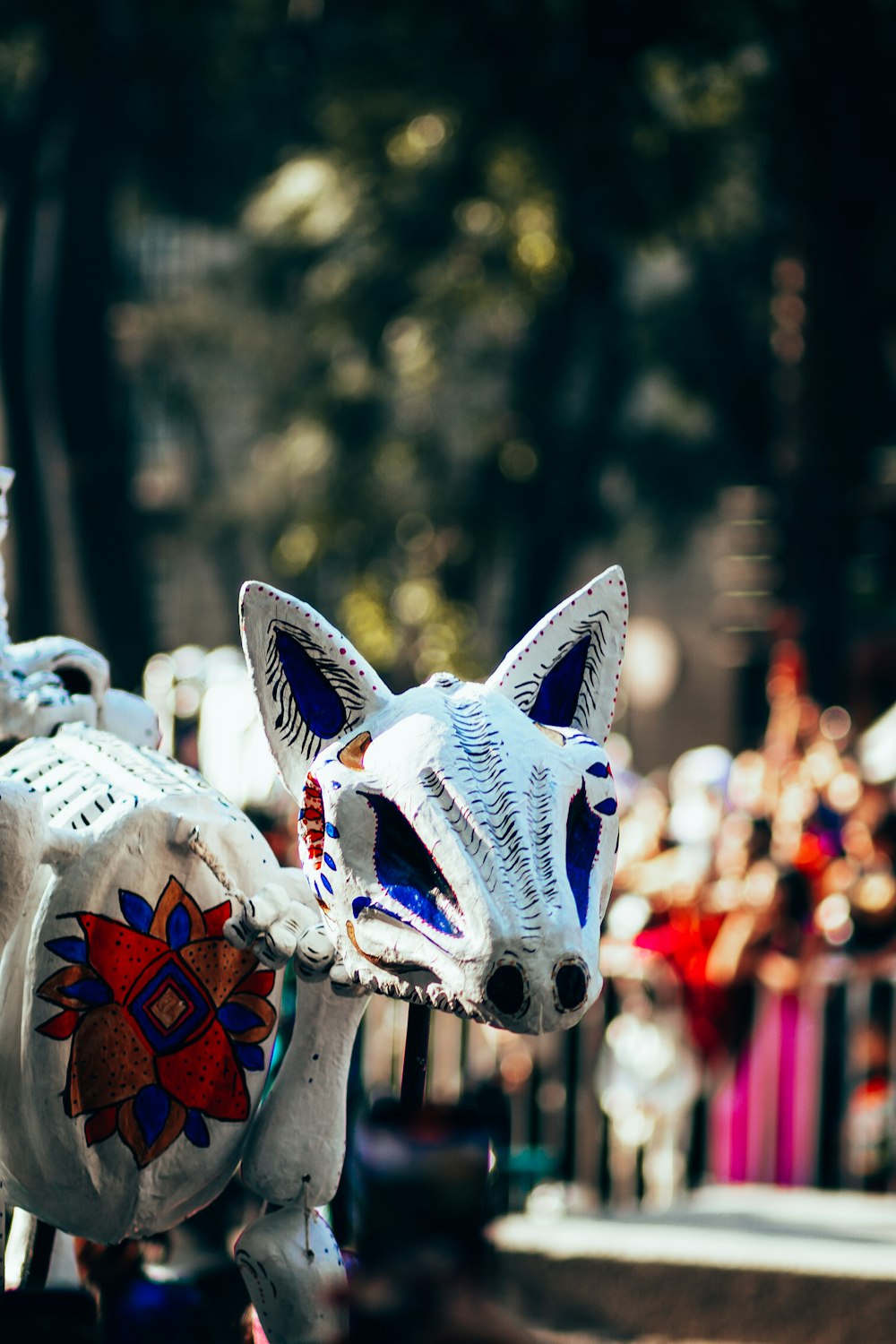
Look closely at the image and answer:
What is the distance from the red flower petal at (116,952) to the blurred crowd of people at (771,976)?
407 cm

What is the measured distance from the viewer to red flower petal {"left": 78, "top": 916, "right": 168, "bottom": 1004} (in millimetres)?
3102

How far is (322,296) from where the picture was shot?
1784 centimetres

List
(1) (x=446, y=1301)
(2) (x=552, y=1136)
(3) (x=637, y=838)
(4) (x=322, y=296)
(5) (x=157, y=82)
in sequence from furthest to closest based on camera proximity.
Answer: (4) (x=322, y=296)
(5) (x=157, y=82)
(3) (x=637, y=838)
(2) (x=552, y=1136)
(1) (x=446, y=1301)

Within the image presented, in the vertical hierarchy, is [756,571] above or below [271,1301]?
above

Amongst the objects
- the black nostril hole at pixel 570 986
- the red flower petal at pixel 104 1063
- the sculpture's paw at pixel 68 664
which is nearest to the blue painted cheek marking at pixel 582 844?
the black nostril hole at pixel 570 986

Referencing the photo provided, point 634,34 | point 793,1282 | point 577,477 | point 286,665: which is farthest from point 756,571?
point 286,665

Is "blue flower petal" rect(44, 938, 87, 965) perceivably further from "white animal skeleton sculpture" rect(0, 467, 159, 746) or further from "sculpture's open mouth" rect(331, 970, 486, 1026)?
"white animal skeleton sculpture" rect(0, 467, 159, 746)

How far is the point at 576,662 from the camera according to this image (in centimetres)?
321

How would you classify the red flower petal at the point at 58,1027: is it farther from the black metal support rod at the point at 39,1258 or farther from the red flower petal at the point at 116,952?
the black metal support rod at the point at 39,1258

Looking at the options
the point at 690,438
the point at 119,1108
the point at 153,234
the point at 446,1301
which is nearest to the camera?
the point at 446,1301

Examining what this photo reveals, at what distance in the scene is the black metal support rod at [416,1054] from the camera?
120 inches

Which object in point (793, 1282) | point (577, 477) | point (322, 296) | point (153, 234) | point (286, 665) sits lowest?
point (793, 1282)

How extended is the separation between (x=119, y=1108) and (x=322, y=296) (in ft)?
50.2

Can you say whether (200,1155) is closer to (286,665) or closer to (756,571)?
(286,665)
